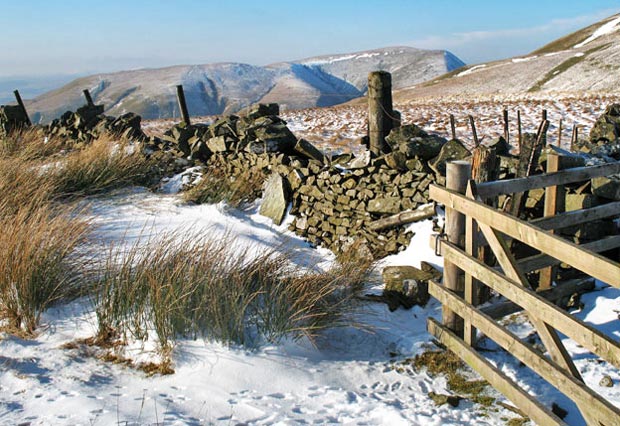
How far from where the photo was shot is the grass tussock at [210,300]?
368 cm

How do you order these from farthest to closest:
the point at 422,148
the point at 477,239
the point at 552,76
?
the point at 552,76, the point at 422,148, the point at 477,239

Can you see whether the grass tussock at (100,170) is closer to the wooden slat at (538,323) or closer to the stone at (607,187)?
the wooden slat at (538,323)

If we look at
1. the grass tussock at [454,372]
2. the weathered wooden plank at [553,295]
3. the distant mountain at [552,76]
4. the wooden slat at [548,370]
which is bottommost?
the grass tussock at [454,372]

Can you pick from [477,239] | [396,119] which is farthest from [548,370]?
[396,119]

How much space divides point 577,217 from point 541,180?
48cm

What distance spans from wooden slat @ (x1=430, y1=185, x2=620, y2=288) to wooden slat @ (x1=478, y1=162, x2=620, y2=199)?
25 centimetres

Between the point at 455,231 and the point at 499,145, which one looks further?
Result: the point at 499,145

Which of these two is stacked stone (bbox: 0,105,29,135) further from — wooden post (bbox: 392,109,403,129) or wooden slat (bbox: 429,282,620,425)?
wooden slat (bbox: 429,282,620,425)

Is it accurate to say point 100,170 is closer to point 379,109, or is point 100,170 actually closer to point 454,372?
point 379,109

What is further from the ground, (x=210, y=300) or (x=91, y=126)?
(x=91, y=126)

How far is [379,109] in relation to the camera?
20.6ft

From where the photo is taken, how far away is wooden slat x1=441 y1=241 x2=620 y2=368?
2.32 metres

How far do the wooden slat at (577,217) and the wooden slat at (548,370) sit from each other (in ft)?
3.19

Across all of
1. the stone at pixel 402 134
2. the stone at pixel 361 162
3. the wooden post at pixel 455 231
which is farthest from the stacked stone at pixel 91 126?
the wooden post at pixel 455 231
